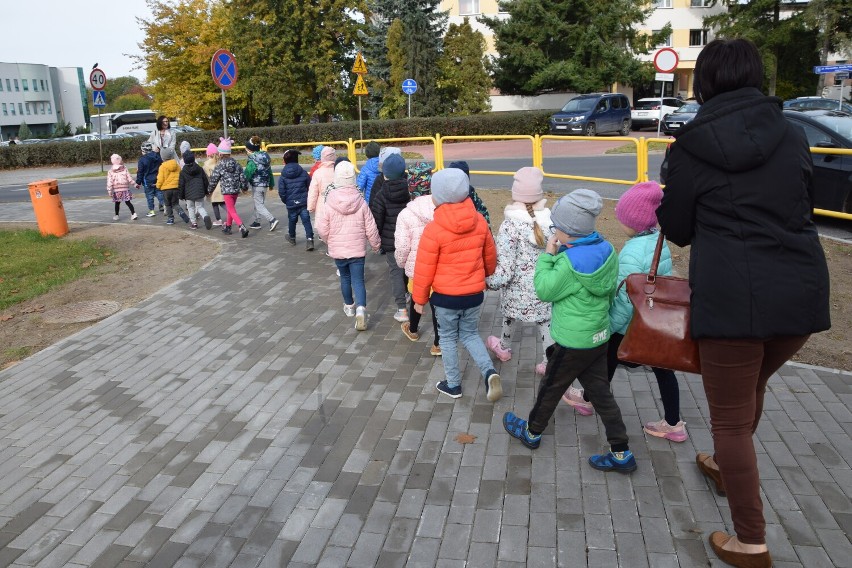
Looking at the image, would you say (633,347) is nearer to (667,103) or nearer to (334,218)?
(334,218)

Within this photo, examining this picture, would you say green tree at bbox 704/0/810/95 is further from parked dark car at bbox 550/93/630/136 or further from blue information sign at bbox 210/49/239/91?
blue information sign at bbox 210/49/239/91

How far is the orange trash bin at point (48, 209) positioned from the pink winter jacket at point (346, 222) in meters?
7.81

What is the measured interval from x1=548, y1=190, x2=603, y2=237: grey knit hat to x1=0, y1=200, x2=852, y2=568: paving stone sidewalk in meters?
1.41

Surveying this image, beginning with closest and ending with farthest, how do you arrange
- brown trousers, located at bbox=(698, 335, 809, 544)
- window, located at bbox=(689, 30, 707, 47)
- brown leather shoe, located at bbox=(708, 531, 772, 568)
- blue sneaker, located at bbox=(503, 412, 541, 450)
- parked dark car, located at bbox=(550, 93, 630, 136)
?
brown trousers, located at bbox=(698, 335, 809, 544) → brown leather shoe, located at bbox=(708, 531, 772, 568) → blue sneaker, located at bbox=(503, 412, 541, 450) → parked dark car, located at bbox=(550, 93, 630, 136) → window, located at bbox=(689, 30, 707, 47)

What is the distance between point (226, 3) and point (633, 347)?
37.5 m

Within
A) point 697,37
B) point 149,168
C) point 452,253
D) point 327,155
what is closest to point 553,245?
point 452,253

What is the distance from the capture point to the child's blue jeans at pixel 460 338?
4.88 meters

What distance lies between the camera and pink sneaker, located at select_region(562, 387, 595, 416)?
469 centimetres

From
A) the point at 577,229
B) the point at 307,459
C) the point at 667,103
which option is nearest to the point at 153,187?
the point at 307,459

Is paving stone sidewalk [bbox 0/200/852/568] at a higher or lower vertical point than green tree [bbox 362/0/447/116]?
lower

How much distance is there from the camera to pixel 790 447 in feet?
13.4

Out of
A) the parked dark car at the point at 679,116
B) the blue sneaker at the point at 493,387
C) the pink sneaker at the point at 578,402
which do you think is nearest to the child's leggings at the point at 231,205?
the blue sneaker at the point at 493,387

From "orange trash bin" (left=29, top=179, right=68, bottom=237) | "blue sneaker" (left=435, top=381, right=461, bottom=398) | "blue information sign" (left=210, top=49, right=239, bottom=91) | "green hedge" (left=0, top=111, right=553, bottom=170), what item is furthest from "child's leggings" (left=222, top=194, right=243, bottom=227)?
"green hedge" (left=0, top=111, right=553, bottom=170)

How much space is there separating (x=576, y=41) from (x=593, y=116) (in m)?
12.0
